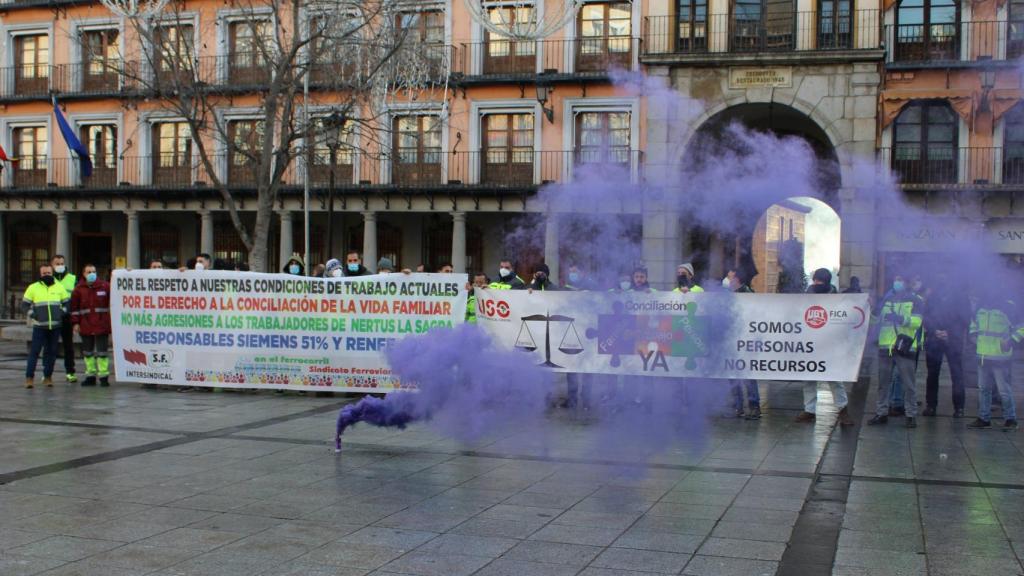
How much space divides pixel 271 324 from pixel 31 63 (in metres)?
26.9

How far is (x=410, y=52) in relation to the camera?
74.5ft

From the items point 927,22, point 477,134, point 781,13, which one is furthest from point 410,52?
point 927,22

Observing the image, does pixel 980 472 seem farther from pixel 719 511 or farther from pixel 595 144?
pixel 595 144

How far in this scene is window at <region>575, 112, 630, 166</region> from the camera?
94.3 feet

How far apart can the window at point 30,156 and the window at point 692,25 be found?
23004 mm

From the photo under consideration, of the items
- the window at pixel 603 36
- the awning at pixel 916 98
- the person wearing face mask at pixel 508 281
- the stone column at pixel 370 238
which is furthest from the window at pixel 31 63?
the awning at pixel 916 98

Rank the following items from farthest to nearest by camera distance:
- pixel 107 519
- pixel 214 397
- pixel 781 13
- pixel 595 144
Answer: pixel 595 144, pixel 781 13, pixel 214 397, pixel 107 519

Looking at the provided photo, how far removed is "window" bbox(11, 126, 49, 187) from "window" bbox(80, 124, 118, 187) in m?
1.74

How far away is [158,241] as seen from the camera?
3612 centimetres

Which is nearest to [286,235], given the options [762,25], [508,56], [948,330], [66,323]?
[508,56]

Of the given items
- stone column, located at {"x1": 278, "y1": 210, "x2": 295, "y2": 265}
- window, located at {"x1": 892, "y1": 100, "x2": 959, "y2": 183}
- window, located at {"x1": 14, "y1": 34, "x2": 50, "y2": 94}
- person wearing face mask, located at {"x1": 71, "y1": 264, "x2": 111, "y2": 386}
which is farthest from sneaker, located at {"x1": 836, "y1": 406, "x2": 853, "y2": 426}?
window, located at {"x1": 14, "y1": 34, "x2": 50, "y2": 94}

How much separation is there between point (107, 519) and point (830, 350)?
8.57 metres

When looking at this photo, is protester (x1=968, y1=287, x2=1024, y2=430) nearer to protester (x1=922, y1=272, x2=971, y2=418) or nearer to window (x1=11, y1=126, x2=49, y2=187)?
protester (x1=922, y1=272, x2=971, y2=418)

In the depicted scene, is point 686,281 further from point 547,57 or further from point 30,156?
point 30,156
